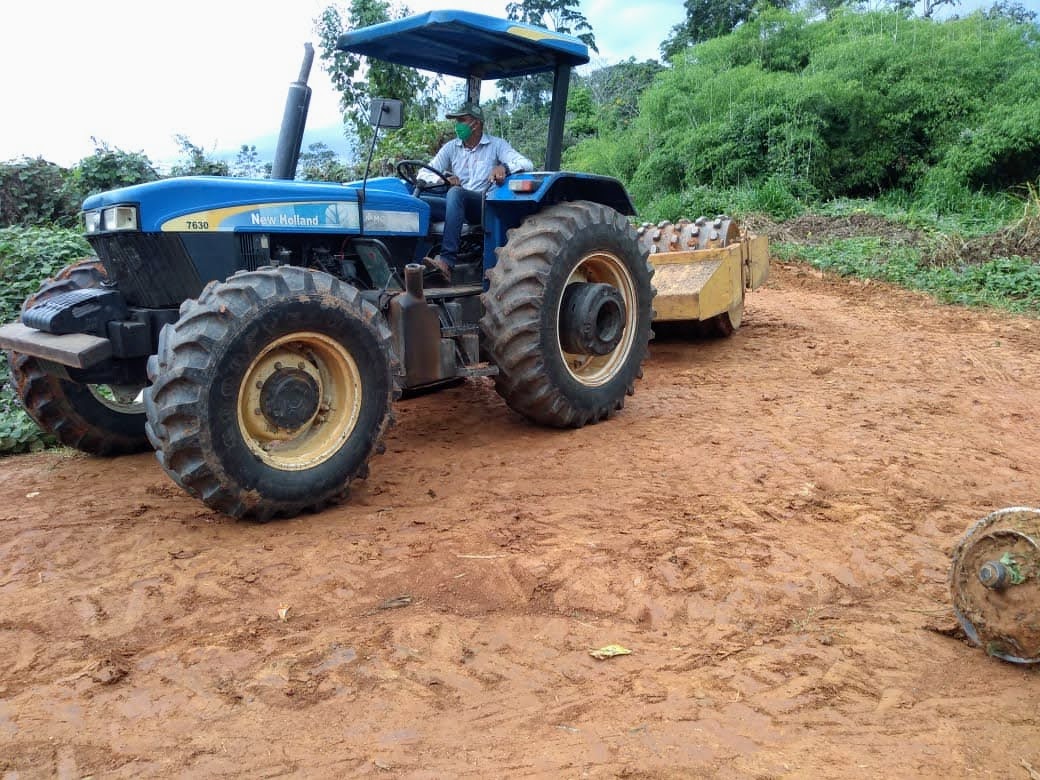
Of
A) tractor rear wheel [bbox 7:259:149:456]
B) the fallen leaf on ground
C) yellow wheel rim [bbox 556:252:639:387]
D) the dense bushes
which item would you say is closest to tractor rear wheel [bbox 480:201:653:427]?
yellow wheel rim [bbox 556:252:639:387]

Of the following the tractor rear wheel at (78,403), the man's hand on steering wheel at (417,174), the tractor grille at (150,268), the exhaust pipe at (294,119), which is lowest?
the tractor rear wheel at (78,403)

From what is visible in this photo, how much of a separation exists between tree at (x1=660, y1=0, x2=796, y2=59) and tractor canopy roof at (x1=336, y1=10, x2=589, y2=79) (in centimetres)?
2256

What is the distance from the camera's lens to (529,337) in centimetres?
539

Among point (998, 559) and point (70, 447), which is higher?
point (998, 559)

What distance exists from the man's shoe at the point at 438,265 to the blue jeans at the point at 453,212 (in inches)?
1.6

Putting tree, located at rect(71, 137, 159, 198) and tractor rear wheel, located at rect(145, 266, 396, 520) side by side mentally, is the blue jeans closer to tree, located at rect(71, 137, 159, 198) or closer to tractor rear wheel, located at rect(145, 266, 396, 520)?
tractor rear wheel, located at rect(145, 266, 396, 520)

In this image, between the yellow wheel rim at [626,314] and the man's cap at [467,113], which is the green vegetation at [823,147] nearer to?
the yellow wheel rim at [626,314]

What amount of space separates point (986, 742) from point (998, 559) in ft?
1.99

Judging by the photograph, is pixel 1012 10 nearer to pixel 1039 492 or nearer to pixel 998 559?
pixel 1039 492

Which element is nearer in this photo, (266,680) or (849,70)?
(266,680)

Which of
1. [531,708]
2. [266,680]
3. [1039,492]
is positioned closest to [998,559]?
[531,708]

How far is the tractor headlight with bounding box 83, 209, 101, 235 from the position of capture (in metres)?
4.62

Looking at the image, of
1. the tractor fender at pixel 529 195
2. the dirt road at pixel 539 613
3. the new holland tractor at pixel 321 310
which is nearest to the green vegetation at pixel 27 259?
the new holland tractor at pixel 321 310

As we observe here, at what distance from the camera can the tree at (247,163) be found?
1647cm
